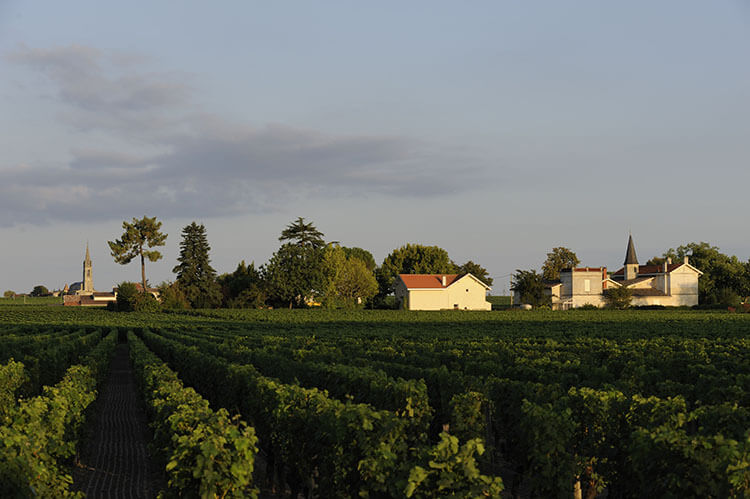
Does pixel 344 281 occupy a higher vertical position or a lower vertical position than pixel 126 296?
higher

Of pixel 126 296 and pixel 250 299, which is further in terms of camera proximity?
pixel 250 299

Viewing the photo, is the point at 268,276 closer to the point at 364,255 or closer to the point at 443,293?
the point at 443,293

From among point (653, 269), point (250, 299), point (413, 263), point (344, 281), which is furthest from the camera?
point (413, 263)

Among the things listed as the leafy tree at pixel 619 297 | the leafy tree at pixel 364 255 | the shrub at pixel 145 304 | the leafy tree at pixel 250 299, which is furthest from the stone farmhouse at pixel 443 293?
the leafy tree at pixel 364 255

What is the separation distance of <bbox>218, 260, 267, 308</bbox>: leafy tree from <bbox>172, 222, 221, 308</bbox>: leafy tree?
2.87 m

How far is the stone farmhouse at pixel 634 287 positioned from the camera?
3711 inches

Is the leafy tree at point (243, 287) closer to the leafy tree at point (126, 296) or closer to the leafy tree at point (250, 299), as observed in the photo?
the leafy tree at point (250, 299)

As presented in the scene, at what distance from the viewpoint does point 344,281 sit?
99875mm

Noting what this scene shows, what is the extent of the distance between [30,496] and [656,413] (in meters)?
8.38

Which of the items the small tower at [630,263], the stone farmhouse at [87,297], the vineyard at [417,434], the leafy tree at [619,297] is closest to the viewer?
the vineyard at [417,434]

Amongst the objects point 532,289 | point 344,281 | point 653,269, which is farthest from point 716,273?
point 344,281

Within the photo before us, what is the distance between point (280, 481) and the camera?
11523 mm

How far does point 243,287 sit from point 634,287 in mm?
61488

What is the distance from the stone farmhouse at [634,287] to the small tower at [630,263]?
706cm
